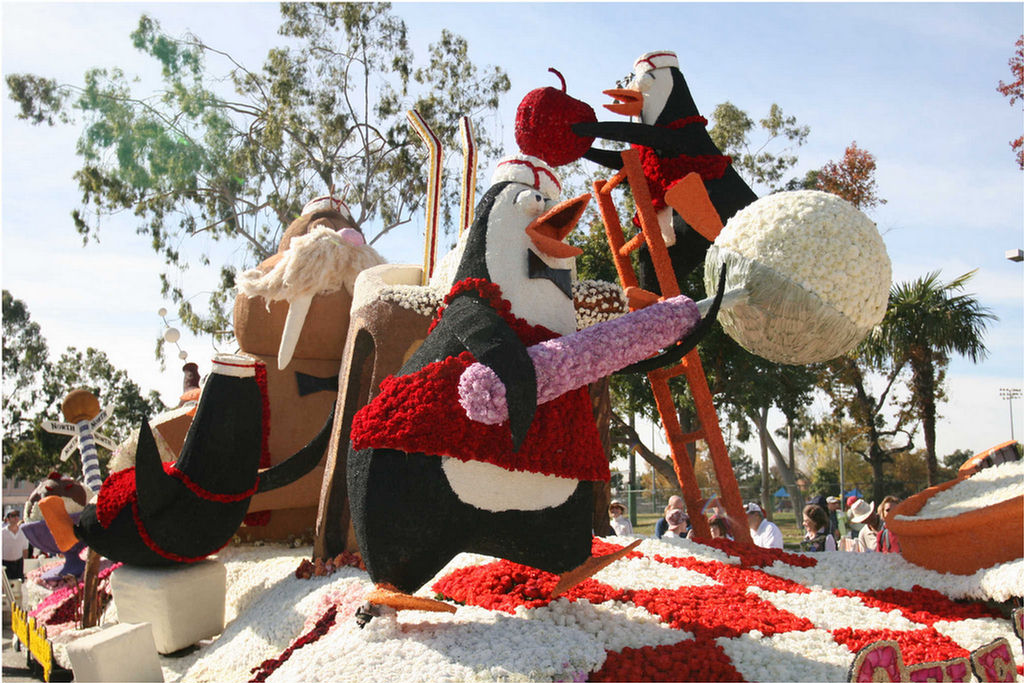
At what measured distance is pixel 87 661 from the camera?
4055mm

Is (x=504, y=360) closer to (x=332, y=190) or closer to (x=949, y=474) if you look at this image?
(x=332, y=190)

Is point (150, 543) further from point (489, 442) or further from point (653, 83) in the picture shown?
point (653, 83)

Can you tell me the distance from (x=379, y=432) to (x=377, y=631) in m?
0.87

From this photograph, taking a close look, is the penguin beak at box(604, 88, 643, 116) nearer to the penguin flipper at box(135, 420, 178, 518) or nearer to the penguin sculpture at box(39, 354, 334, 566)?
the penguin sculpture at box(39, 354, 334, 566)

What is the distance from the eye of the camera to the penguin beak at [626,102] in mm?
4977

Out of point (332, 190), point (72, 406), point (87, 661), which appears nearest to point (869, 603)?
point (87, 661)

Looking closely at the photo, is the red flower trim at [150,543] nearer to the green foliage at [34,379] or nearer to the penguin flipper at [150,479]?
the penguin flipper at [150,479]

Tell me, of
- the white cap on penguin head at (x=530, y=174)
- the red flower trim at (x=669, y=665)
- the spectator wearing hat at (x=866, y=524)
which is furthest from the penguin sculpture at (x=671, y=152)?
the spectator wearing hat at (x=866, y=524)

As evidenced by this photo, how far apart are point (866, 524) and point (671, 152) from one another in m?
3.89

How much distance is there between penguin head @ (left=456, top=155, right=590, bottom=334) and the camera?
3.49 metres

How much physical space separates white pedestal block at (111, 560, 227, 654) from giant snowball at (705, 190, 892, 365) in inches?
146

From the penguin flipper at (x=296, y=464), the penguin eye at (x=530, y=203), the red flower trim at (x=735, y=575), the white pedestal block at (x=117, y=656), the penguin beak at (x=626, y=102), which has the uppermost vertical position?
the penguin beak at (x=626, y=102)

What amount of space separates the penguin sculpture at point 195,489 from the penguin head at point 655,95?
2849mm

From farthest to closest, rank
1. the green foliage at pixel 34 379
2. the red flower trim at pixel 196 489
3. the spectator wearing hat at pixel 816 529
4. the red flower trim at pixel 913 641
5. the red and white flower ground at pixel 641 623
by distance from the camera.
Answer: the green foliage at pixel 34 379, the spectator wearing hat at pixel 816 529, the red flower trim at pixel 196 489, the red flower trim at pixel 913 641, the red and white flower ground at pixel 641 623
